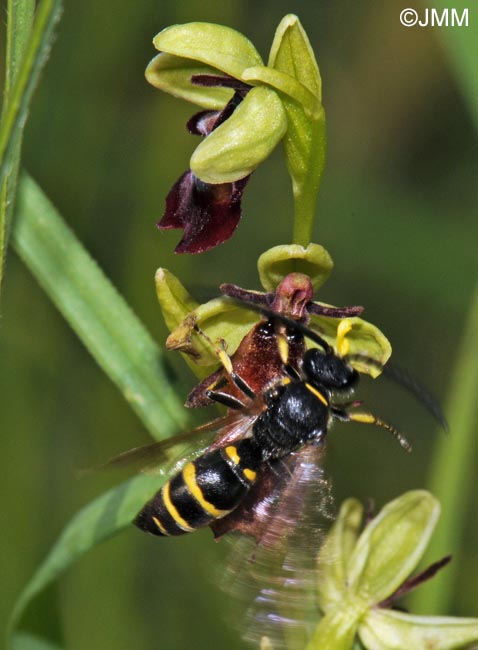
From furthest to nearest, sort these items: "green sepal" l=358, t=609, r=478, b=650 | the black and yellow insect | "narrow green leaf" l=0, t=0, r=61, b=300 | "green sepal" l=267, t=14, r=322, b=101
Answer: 1. "green sepal" l=358, t=609, r=478, b=650
2. the black and yellow insect
3. "green sepal" l=267, t=14, r=322, b=101
4. "narrow green leaf" l=0, t=0, r=61, b=300

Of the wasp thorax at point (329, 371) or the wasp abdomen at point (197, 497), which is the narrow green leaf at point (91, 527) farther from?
the wasp thorax at point (329, 371)

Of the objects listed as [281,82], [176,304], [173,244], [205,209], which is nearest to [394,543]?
[176,304]

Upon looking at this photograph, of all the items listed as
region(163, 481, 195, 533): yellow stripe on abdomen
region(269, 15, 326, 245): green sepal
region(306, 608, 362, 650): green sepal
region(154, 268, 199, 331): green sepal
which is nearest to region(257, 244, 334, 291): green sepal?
region(269, 15, 326, 245): green sepal

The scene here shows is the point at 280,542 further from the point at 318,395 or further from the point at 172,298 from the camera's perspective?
the point at 172,298

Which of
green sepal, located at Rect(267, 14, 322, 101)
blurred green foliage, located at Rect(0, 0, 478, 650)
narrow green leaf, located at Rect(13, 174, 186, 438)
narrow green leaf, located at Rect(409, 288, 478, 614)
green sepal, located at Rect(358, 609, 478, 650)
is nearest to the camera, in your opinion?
green sepal, located at Rect(267, 14, 322, 101)

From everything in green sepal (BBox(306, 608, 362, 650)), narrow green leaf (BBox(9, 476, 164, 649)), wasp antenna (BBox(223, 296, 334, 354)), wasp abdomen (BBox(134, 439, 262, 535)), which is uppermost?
wasp antenna (BBox(223, 296, 334, 354))

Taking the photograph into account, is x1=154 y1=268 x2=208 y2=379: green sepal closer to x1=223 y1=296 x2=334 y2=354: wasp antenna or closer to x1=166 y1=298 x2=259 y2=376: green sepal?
x1=166 y1=298 x2=259 y2=376: green sepal

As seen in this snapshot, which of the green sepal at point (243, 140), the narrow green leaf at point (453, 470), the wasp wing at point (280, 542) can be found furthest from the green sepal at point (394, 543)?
the green sepal at point (243, 140)
